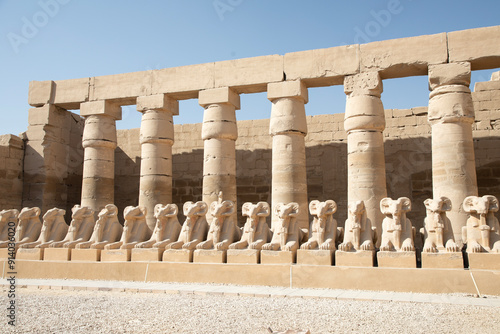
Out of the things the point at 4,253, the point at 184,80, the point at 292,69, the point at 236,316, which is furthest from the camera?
the point at 184,80

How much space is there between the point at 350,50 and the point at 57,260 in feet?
26.5

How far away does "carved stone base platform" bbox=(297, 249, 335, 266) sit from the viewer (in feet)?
26.8

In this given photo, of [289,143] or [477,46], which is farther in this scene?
[289,143]

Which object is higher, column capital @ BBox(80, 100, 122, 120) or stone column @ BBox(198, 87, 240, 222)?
column capital @ BBox(80, 100, 122, 120)

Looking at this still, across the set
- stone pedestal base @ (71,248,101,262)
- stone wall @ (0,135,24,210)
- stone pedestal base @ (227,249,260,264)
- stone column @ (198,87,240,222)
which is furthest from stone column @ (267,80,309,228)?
stone wall @ (0,135,24,210)

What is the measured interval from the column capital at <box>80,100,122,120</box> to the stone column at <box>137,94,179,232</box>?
3.51 feet

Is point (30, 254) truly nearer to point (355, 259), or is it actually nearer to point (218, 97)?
point (218, 97)

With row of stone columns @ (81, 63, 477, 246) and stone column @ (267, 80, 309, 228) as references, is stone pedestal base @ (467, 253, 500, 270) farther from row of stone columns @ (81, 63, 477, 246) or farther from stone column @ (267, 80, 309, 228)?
stone column @ (267, 80, 309, 228)

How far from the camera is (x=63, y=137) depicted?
14789 mm

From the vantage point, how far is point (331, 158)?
49.9ft

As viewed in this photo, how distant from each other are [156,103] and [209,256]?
18.2 feet

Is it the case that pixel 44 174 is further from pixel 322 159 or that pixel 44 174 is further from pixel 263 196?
pixel 322 159

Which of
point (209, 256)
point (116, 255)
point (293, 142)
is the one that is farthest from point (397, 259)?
point (116, 255)

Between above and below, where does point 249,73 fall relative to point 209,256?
above
